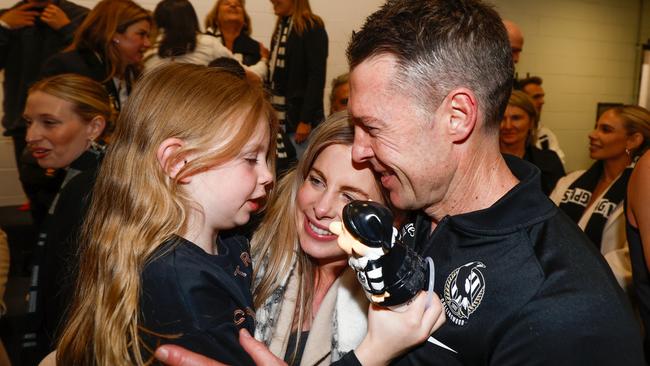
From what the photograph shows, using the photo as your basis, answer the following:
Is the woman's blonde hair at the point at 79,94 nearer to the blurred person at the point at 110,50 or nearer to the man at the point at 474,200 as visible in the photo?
the blurred person at the point at 110,50

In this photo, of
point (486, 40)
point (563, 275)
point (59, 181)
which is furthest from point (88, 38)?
point (563, 275)

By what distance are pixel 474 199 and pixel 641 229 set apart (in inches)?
38.3

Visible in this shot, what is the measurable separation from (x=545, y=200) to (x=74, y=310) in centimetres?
113

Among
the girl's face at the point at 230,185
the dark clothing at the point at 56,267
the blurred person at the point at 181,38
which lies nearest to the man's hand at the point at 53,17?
the blurred person at the point at 181,38

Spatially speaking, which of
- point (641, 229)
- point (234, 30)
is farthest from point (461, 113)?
point (234, 30)

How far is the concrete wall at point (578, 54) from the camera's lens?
26.5 ft

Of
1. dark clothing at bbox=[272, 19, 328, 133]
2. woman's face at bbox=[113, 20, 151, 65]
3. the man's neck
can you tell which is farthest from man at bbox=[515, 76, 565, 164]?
the man's neck

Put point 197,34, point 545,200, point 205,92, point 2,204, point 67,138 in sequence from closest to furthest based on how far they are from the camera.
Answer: point 545,200 < point 205,92 < point 67,138 < point 197,34 < point 2,204

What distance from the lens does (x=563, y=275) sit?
1.10 meters

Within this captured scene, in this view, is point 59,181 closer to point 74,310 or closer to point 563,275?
point 74,310

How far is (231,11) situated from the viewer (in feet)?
16.5

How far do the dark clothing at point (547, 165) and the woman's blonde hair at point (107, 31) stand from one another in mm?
2721

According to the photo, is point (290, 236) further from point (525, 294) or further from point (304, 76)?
point (304, 76)

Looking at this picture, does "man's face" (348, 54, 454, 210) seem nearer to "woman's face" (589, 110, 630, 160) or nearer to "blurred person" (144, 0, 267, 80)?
"blurred person" (144, 0, 267, 80)
